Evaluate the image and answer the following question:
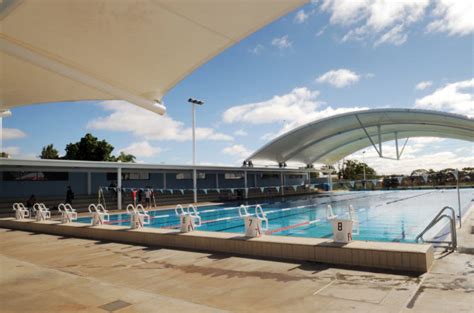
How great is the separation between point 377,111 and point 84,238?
23374 millimetres

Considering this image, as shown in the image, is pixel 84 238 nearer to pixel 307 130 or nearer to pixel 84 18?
pixel 84 18

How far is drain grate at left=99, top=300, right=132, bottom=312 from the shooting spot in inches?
171

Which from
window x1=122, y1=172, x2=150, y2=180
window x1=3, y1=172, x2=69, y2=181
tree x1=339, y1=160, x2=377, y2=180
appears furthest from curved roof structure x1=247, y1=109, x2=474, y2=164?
tree x1=339, y1=160, x2=377, y2=180

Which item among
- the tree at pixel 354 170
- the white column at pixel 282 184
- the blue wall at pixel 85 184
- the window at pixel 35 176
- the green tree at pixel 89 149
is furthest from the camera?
the tree at pixel 354 170

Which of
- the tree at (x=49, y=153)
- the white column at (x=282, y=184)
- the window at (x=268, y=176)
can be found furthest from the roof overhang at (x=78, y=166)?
the tree at (x=49, y=153)

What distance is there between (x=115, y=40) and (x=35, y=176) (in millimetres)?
23770

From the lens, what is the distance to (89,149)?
45938 mm

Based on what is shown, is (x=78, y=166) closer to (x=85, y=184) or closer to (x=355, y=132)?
(x=85, y=184)

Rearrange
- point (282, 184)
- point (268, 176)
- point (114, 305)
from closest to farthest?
point (114, 305), point (268, 176), point (282, 184)

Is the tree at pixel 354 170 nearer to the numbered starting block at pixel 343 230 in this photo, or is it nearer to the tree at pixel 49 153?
the tree at pixel 49 153

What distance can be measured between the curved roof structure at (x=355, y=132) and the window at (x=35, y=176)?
670 inches

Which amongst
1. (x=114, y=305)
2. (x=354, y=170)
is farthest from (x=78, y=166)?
(x=354, y=170)

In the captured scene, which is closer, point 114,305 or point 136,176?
point 114,305

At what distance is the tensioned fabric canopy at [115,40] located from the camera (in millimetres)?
2219
